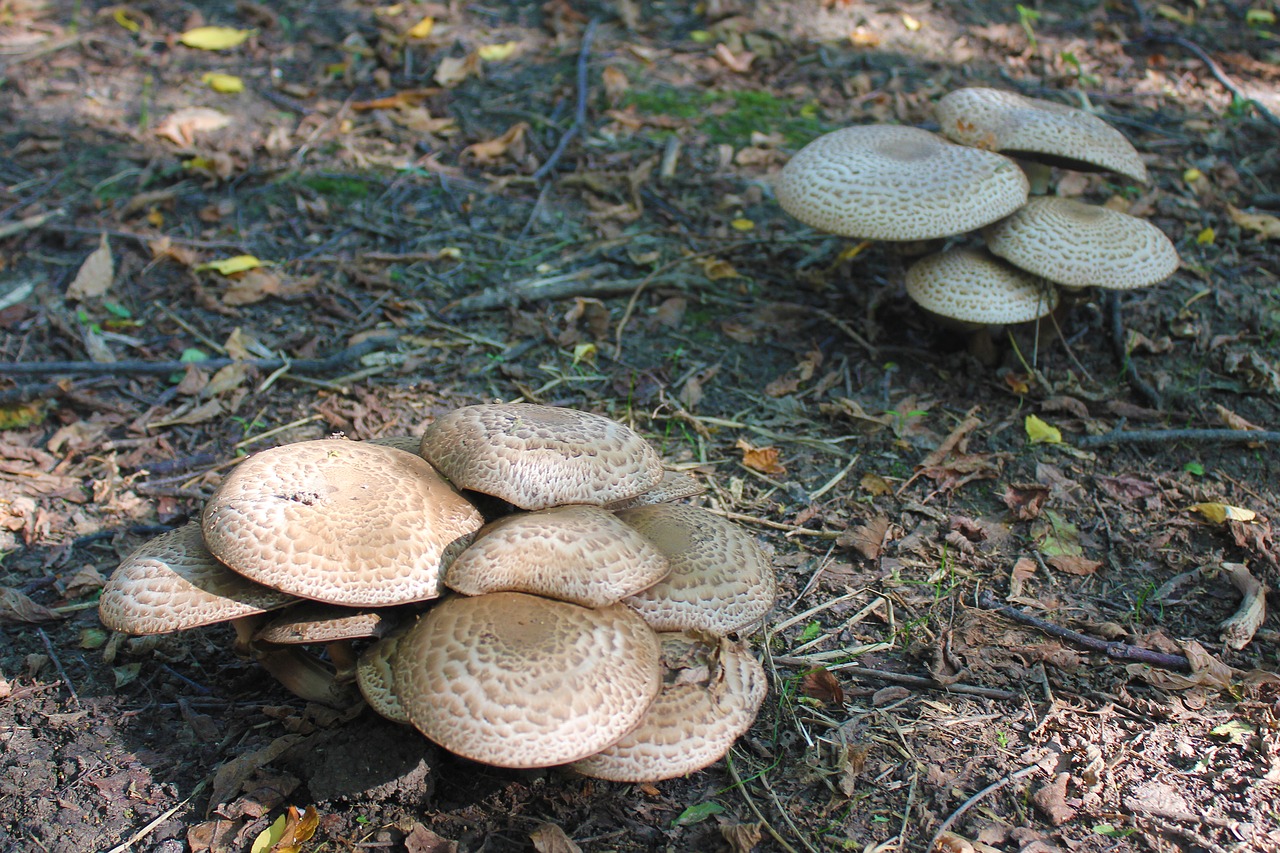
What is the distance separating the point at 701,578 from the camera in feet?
9.62

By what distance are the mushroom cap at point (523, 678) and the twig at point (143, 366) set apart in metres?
2.75

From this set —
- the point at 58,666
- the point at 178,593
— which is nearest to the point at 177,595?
the point at 178,593

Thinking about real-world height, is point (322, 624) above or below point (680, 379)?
above

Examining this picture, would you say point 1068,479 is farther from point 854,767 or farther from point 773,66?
point 773,66

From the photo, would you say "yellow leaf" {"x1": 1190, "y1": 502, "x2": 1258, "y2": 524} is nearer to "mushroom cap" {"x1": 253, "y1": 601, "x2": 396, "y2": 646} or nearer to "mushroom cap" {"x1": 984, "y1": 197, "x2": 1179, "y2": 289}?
"mushroom cap" {"x1": 984, "y1": 197, "x2": 1179, "y2": 289}

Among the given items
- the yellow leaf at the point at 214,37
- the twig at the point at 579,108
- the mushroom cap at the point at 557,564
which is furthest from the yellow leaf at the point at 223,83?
the mushroom cap at the point at 557,564

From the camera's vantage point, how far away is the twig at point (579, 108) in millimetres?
6652

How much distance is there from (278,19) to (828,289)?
5695mm

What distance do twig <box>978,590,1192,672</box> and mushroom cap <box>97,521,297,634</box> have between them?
2802 millimetres

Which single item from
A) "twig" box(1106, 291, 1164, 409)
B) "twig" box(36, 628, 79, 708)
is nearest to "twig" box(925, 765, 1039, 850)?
"twig" box(1106, 291, 1164, 409)

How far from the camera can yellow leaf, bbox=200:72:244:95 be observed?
7.27 metres

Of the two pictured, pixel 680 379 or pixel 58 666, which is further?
pixel 680 379

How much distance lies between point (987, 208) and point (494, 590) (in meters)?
3.30

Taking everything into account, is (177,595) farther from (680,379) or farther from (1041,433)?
(1041,433)
